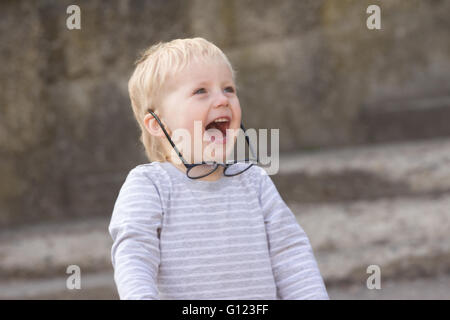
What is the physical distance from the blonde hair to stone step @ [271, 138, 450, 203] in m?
1.88

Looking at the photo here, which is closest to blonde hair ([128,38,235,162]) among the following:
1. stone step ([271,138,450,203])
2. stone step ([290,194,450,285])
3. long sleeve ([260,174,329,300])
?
long sleeve ([260,174,329,300])

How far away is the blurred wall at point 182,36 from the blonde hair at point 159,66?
222 cm

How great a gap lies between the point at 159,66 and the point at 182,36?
2.40 meters

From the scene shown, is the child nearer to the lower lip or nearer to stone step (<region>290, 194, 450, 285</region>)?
the lower lip

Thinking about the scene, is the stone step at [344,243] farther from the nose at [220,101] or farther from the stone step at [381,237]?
the nose at [220,101]

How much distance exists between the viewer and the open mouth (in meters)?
1.57

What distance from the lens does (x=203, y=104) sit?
5.10 ft

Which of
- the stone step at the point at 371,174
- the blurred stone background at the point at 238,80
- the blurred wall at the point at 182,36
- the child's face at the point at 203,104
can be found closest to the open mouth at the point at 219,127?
the child's face at the point at 203,104

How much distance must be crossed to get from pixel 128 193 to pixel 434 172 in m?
2.24

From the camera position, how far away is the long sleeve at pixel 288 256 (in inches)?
62.2

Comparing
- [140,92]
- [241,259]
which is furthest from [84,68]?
[241,259]

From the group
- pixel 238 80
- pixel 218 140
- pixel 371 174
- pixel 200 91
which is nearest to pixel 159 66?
pixel 200 91

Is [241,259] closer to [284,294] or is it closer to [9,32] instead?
[284,294]

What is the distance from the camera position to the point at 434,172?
3.36 meters
